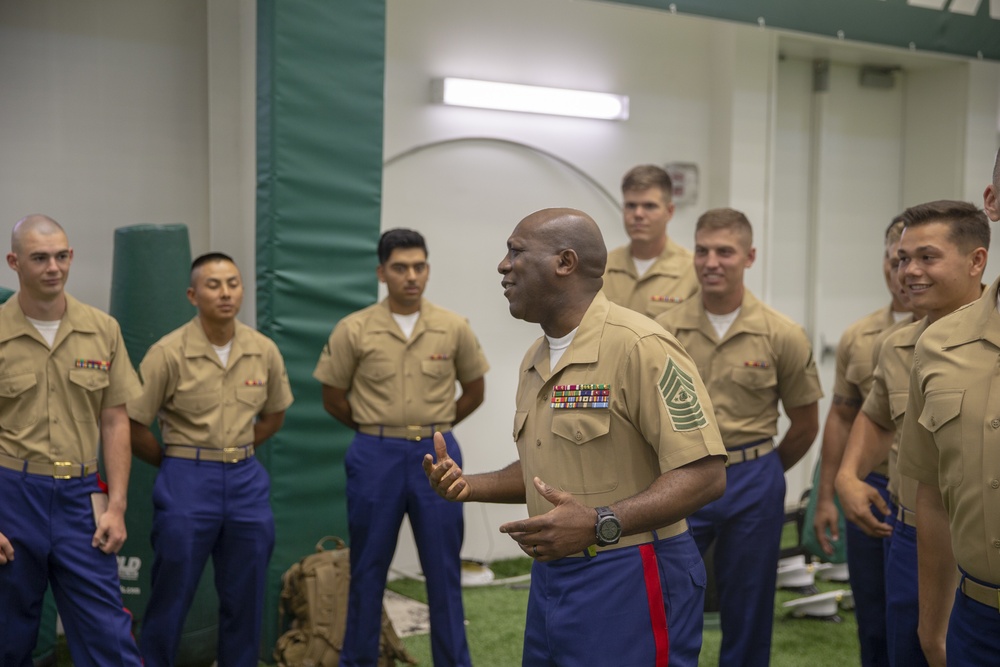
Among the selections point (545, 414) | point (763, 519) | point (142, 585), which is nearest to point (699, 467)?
point (545, 414)

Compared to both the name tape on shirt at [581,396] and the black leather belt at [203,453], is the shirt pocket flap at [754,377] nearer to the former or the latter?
the name tape on shirt at [581,396]

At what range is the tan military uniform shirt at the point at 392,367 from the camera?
14.8ft

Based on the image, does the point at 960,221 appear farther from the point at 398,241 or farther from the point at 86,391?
the point at 86,391

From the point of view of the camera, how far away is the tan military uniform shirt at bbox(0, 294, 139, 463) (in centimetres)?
366

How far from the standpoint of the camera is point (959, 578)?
7.66 feet

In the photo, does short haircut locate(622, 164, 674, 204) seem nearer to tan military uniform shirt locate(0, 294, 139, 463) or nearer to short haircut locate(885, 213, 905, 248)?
short haircut locate(885, 213, 905, 248)

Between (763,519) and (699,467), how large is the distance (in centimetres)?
171

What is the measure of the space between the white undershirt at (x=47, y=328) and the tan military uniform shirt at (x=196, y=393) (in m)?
0.39

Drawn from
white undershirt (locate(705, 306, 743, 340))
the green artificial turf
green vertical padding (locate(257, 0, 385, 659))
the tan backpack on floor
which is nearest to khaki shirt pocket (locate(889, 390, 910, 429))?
white undershirt (locate(705, 306, 743, 340))

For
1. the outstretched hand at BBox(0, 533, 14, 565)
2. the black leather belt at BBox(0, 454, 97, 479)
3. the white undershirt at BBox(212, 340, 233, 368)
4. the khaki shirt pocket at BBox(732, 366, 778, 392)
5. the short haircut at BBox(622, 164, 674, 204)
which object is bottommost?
the outstretched hand at BBox(0, 533, 14, 565)

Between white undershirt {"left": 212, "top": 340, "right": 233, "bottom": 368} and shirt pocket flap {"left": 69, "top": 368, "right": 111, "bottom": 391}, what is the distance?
0.48m

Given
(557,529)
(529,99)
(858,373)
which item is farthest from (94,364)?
(529,99)

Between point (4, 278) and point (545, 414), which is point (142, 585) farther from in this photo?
point (545, 414)

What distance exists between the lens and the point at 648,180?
4.66m
